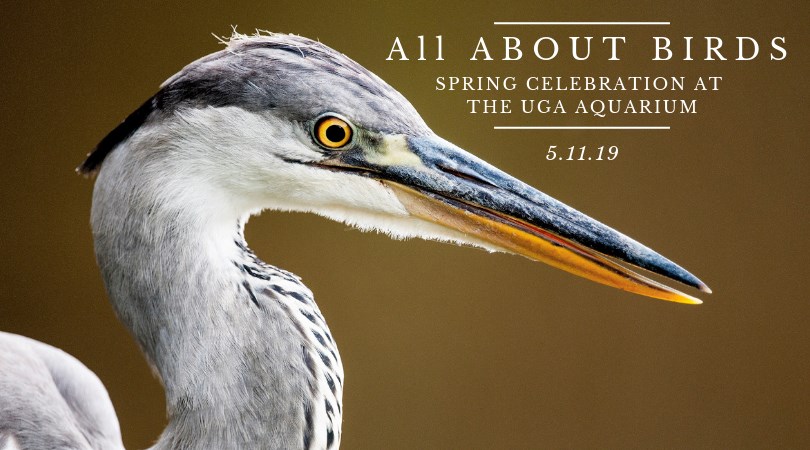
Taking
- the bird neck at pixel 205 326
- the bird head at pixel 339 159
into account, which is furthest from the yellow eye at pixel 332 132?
the bird neck at pixel 205 326

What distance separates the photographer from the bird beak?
33.8 inches

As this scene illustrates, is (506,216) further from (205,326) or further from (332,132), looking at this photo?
(205,326)

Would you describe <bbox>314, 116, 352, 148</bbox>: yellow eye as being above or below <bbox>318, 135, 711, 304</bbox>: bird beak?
above

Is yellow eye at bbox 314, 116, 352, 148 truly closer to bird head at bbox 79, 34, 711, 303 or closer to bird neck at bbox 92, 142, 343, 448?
bird head at bbox 79, 34, 711, 303

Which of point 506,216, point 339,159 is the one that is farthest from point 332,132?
point 506,216

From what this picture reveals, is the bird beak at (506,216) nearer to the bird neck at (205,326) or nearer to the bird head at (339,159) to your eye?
the bird head at (339,159)

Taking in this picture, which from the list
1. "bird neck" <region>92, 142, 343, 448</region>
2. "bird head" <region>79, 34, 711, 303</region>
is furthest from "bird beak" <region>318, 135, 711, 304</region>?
"bird neck" <region>92, 142, 343, 448</region>

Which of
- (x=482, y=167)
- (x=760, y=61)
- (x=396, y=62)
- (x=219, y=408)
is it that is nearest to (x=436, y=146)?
(x=482, y=167)

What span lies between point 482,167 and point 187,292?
34 centimetres

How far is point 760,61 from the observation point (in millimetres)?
1879

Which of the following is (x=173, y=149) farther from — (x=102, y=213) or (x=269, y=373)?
(x=269, y=373)

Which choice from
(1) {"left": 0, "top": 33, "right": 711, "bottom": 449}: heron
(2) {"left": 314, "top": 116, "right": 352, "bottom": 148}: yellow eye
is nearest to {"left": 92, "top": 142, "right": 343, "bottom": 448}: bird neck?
(1) {"left": 0, "top": 33, "right": 711, "bottom": 449}: heron

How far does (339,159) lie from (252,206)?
12 centimetres

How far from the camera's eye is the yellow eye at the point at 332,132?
2.69 feet
